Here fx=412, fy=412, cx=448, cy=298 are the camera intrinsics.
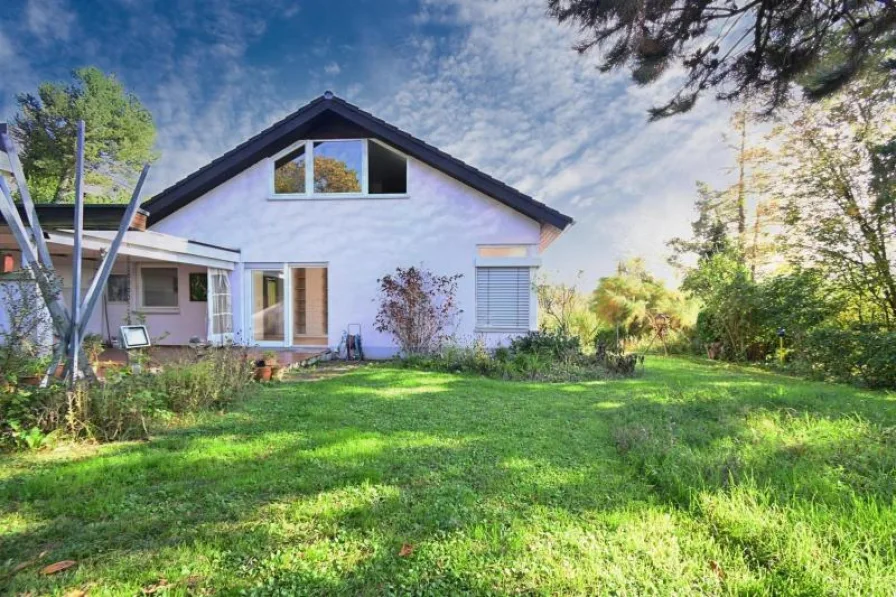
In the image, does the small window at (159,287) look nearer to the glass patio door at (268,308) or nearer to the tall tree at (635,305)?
the glass patio door at (268,308)

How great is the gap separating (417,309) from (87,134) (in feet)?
69.6

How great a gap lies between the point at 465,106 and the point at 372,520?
13.3m

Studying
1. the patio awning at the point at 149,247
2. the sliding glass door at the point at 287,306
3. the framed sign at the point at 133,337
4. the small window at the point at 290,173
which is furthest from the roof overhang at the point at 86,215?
the small window at the point at 290,173

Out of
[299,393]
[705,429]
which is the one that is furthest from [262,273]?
[705,429]

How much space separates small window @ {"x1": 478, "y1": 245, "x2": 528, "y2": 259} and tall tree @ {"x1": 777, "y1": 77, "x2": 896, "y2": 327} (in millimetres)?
6875

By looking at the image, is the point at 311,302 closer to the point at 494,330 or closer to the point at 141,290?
the point at 141,290

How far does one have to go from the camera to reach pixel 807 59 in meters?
4.95

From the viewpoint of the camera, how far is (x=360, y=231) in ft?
33.6

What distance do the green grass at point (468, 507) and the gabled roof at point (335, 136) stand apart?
5.84 meters

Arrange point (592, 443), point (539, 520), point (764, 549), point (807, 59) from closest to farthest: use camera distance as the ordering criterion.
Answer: point (764, 549) < point (539, 520) < point (592, 443) < point (807, 59)

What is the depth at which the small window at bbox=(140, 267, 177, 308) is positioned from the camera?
10906mm

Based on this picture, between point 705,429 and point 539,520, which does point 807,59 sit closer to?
point 705,429

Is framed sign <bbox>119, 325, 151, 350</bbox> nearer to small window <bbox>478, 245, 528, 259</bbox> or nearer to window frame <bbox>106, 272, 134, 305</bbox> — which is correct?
window frame <bbox>106, 272, 134, 305</bbox>

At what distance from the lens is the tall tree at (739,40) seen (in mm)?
4637
